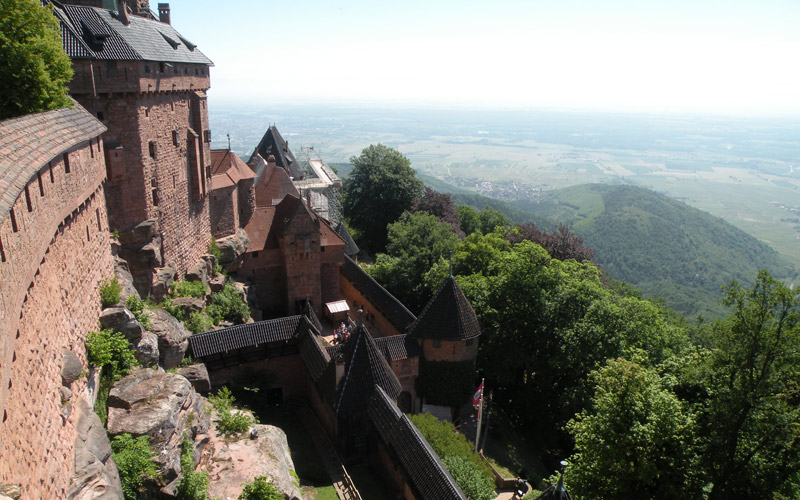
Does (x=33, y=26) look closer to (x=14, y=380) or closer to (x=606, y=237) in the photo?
(x=14, y=380)

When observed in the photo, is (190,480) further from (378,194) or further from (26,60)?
(378,194)

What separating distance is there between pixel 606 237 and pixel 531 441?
113 metres

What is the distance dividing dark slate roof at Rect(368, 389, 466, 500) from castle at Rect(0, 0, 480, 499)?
2.1 inches

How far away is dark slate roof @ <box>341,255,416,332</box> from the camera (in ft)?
84.7

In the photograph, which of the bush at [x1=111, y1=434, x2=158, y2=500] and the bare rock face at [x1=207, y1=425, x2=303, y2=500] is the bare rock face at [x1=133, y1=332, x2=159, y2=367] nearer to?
the bush at [x1=111, y1=434, x2=158, y2=500]

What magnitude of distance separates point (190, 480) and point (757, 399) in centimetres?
1638

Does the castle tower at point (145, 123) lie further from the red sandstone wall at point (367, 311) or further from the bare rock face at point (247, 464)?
the red sandstone wall at point (367, 311)

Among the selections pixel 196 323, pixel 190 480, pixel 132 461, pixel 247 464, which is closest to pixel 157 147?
pixel 196 323

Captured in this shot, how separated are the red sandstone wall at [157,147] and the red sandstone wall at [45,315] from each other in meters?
5.37

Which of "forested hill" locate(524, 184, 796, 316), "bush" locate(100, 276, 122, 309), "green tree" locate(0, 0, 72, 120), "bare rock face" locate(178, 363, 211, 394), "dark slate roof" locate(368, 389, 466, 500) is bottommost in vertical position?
"forested hill" locate(524, 184, 796, 316)

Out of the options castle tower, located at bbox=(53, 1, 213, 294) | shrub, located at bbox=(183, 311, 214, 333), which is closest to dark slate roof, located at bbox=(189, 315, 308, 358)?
shrub, located at bbox=(183, 311, 214, 333)

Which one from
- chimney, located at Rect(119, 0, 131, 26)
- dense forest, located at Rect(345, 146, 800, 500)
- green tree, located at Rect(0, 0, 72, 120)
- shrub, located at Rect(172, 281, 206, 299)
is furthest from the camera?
shrub, located at Rect(172, 281, 206, 299)

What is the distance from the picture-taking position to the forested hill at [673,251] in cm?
10325

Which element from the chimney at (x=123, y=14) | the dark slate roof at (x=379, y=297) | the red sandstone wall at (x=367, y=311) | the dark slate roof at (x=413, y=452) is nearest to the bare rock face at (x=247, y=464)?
the dark slate roof at (x=413, y=452)
